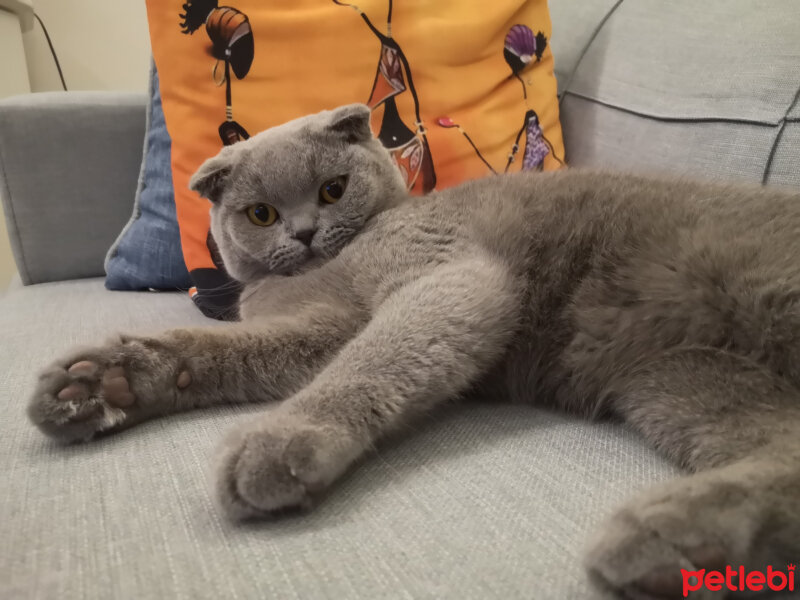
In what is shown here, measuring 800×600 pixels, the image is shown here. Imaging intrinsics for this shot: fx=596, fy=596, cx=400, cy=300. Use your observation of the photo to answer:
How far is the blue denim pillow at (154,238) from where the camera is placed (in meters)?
1.59

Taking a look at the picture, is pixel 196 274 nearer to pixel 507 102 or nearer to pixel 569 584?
pixel 507 102

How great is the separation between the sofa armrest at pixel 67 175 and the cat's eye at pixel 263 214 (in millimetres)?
815

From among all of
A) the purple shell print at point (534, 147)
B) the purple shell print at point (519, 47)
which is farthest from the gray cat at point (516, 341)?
the purple shell print at point (519, 47)

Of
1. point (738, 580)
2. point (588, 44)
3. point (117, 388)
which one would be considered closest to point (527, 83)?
point (588, 44)

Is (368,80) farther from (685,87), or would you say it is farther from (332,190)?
(685,87)

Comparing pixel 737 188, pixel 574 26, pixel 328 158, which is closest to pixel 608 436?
pixel 737 188

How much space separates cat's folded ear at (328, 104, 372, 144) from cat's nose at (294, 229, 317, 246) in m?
0.22

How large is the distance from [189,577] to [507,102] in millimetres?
1291

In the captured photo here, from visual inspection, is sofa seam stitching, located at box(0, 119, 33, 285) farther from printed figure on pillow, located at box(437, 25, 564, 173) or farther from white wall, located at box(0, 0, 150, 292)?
printed figure on pillow, located at box(437, 25, 564, 173)

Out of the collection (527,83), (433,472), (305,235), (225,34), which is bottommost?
(433,472)

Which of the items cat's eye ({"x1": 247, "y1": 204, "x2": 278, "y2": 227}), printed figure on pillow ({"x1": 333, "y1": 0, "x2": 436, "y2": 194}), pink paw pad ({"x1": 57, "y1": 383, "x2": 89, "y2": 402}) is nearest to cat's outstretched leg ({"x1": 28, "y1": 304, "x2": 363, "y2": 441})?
pink paw pad ({"x1": 57, "y1": 383, "x2": 89, "y2": 402})

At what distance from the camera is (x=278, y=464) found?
1.91ft

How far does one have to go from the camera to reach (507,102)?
57.8 inches

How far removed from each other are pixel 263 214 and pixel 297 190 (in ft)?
0.29
